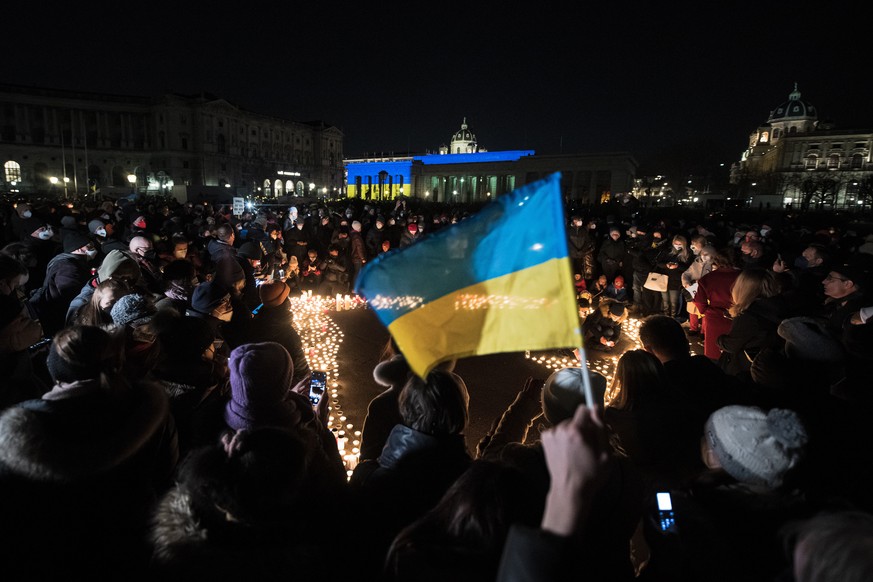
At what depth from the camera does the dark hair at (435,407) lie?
2088mm

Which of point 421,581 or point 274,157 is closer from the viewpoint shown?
point 421,581

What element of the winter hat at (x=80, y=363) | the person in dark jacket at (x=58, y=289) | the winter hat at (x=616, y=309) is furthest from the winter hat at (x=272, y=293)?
the winter hat at (x=616, y=309)

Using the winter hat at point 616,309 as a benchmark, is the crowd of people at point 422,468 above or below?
above

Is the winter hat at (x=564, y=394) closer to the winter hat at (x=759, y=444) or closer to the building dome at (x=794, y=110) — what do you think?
the winter hat at (x=759, y=444)

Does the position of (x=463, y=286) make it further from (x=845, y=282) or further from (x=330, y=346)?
(x=330, y=346)

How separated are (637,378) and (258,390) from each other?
211 cm

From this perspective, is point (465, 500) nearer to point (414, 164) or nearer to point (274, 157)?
point (414, 164)

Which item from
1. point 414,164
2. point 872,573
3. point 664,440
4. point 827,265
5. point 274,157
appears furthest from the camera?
point 274,157

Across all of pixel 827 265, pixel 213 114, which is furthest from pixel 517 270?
pixel 213 114

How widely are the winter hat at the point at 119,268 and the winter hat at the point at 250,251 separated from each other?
3208 mm

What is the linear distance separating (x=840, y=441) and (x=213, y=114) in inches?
3583

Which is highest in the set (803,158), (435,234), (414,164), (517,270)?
(803,158)

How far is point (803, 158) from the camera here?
266ft

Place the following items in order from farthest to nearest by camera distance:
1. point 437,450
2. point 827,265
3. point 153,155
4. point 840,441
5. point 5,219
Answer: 1. point 153,155
2. point 5,219
3. point 827,265
4. point 840,441
5. point 437,450
